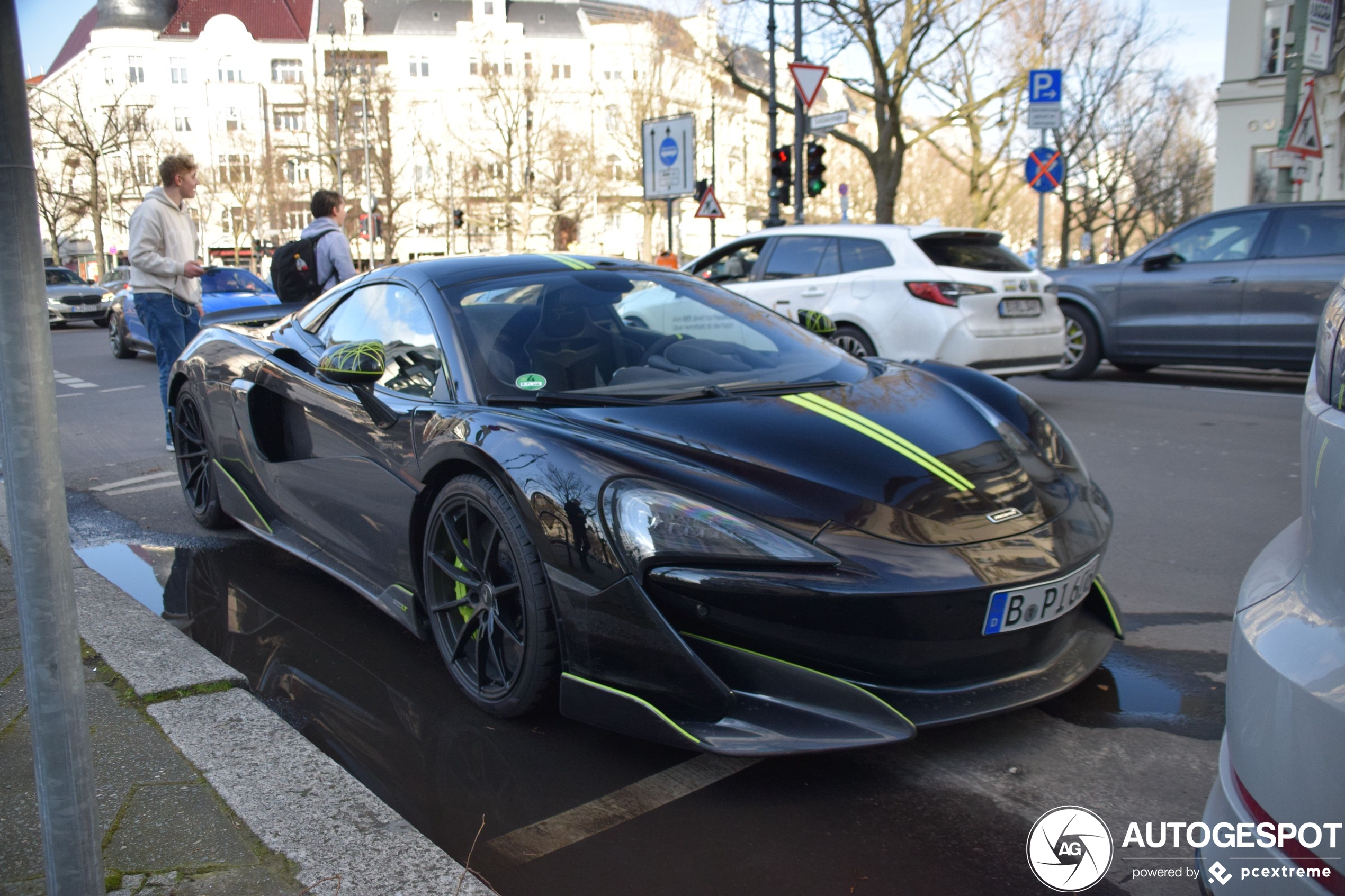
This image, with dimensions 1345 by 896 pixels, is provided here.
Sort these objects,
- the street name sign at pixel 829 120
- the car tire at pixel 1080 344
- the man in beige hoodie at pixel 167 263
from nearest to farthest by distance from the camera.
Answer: the man in beige hoodie at pixel 167 263, the car tire at pixel 1080 344, the street name sign at pixel 829 120

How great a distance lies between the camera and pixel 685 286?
4.06 meters

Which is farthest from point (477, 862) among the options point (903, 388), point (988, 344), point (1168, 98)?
point (1168, 98)

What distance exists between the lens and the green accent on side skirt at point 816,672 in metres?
2.32

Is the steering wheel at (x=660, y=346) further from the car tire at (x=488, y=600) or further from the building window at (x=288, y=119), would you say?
the building window at (x=288, y=119)

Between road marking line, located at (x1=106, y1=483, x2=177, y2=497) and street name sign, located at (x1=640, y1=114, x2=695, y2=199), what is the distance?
33.1 ft

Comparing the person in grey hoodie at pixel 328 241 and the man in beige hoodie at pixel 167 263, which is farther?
the person in grey hoodie at pixel 328 241

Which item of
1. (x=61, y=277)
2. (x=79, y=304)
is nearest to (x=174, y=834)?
(x=79, y=304)

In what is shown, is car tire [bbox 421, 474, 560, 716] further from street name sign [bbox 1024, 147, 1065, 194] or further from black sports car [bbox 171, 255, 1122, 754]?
street name sign [bbox 1024, 147, 1065, 194]

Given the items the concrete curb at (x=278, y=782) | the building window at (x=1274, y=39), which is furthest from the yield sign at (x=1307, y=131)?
the building window at (x=1274, y=39)

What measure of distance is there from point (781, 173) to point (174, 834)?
18579 millimetres

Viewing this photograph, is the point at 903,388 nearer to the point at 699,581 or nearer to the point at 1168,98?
the point at 699,581

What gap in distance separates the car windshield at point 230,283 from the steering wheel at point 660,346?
13.4 metres

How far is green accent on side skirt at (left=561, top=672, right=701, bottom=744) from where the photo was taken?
2.35 m

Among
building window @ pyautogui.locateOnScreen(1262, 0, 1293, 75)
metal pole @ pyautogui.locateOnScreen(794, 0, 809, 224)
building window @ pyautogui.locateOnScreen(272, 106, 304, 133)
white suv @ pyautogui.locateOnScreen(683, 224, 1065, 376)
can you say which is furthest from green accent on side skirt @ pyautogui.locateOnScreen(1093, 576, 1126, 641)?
building window @ pyautogui.locateOnScreen(272, 106, 304, 133)
